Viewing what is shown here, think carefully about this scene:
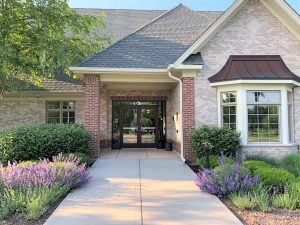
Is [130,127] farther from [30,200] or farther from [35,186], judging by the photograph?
[30,200]

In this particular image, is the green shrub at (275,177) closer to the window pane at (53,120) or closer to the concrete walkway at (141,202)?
the concrete walkway at (141,202)

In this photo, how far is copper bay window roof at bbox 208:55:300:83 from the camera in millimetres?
11477

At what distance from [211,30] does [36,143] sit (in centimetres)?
758

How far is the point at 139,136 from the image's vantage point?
17.5 meters

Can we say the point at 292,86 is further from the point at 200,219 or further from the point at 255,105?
the point at 200,219

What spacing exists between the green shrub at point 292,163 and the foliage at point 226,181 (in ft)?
8.86

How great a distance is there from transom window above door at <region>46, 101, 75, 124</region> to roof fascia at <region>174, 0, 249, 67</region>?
757cm

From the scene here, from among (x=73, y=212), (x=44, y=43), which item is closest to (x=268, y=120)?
(x=73, y=212)

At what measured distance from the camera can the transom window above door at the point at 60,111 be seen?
1680cm

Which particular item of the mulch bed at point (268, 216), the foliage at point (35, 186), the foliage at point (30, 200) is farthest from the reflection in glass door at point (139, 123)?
the mulch bed at point (268, 216)

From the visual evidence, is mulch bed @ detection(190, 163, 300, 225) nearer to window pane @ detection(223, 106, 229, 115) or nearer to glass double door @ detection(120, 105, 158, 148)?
window pane @ detection(223, 106, 229, 115)

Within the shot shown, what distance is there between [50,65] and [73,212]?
33.2 feet

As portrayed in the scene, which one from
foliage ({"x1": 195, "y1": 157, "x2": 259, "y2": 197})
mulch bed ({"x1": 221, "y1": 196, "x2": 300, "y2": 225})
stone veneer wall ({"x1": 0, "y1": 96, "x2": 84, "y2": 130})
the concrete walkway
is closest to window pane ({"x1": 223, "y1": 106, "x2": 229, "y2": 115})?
the concrete walkway

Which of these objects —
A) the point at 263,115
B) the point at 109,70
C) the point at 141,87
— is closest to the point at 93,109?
the point at 109,70
